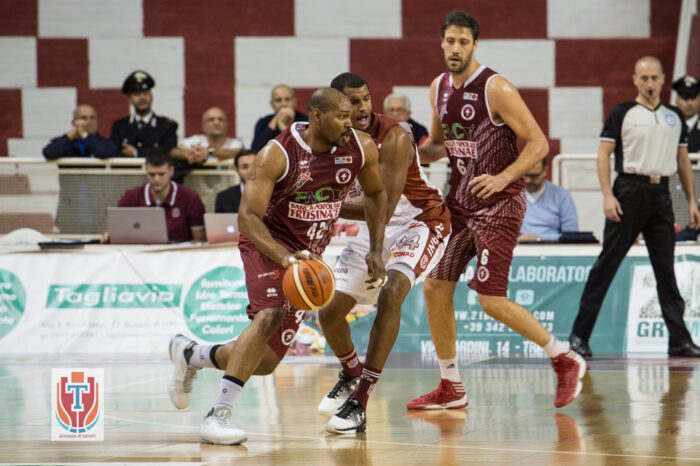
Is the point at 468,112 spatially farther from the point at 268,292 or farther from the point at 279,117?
the point at 279,117

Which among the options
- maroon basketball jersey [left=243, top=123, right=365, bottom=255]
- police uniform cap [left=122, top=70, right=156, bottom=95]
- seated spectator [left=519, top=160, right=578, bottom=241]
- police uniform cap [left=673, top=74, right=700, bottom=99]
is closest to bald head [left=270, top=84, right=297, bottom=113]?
police uniform cap [left=122, top=70, right=156, bottom=95]

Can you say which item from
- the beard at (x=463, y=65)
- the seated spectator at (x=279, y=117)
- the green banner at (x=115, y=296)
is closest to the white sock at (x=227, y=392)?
the beard at (x=463, y=65)

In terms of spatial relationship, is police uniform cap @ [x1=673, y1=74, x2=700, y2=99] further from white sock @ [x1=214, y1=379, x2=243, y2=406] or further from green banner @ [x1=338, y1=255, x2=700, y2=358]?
white sock @ [x1=214, y1=379, x2=243, y2=406]

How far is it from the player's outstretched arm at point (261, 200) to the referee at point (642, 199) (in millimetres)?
3269

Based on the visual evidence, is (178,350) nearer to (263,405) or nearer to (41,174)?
(263,405)

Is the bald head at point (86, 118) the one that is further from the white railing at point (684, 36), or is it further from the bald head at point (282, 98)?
the white railing at point (684, 36)

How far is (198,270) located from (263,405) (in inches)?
99.1

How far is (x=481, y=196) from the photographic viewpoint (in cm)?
557

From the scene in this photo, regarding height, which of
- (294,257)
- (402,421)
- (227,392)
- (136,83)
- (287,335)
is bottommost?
(402,421)

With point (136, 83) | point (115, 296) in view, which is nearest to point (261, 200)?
point (115, 296)

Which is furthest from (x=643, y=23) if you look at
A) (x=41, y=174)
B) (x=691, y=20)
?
(x=41, y=174)

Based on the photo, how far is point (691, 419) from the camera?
17.0 ft

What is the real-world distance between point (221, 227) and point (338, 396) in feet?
9.64

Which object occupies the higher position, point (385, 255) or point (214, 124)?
point (214, 124)
